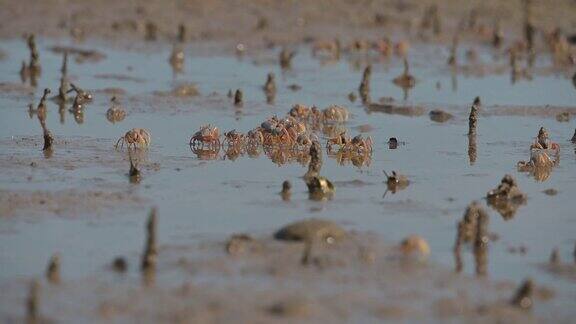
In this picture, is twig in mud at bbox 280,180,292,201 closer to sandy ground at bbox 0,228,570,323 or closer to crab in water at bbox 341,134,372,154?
sandy ground at bbox 0,228,570,323

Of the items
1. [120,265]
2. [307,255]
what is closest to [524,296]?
[307,255]

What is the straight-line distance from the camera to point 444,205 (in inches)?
328

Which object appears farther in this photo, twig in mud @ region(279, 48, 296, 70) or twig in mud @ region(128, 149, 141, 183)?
twig in mud @ region(279, 48, 296, 70)

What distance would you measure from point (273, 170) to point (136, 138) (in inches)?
50.1

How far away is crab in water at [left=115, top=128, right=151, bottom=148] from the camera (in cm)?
984

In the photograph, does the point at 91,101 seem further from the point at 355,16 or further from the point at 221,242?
the point at 355,16

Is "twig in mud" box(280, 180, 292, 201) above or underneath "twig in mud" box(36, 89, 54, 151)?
underneath

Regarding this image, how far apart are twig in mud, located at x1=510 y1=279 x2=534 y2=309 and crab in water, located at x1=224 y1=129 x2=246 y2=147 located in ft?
13.8

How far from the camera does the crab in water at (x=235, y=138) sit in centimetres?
1006

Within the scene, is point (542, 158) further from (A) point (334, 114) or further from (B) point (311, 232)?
(B) point (311, 232)

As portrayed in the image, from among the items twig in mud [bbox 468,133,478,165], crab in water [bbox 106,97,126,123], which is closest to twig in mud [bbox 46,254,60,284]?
twig in mud [bbox 468,133,478,165]

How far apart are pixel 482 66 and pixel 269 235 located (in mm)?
8759

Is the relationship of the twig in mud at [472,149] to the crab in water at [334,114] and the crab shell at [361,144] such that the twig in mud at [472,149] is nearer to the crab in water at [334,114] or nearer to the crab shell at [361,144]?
the crab shell at [361,144]

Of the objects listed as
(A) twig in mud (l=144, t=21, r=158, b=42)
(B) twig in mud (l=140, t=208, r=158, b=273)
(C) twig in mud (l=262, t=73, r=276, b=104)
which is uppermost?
(A) twig in mud (l=144, t=21, r=158, b=42)
